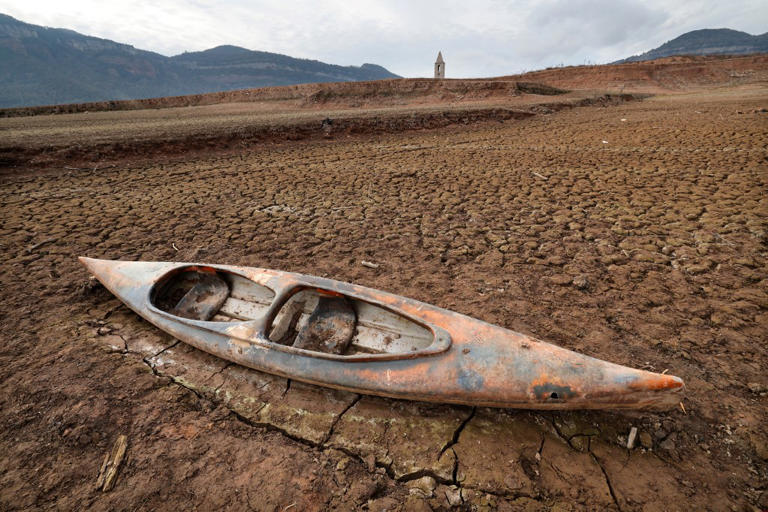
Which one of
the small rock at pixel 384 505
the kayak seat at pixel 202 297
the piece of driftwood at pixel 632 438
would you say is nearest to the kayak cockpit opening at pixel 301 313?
the kayak seat at pixel 202 297

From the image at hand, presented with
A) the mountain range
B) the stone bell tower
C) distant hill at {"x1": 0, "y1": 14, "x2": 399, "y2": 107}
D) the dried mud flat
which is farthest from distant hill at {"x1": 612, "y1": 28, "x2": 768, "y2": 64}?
distant hill at {"x1": 0, "y1": 14, "x2": 399, "y2": 107}

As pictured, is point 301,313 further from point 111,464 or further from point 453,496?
point 453,496

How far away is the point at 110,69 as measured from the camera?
10375 cm

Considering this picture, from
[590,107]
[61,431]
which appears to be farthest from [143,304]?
[590,107]

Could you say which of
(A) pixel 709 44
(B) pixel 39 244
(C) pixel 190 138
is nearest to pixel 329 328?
(B) pixel 39 244

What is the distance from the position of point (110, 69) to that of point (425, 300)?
470 ft

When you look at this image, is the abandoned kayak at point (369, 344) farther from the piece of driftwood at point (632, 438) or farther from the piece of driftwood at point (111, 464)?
the piece of driftwood at point (111, 464)

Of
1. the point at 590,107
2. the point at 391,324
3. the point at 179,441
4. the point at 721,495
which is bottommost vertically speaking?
the point at 179,441

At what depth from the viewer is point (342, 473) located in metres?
1.37

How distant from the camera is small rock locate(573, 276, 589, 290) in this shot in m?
2.40

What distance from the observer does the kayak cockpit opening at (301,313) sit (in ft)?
6.29

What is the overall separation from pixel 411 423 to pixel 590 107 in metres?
13.7

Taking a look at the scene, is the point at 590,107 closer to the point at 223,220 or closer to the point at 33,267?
the point at 223,220

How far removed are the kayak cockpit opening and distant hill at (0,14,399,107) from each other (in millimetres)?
98308
